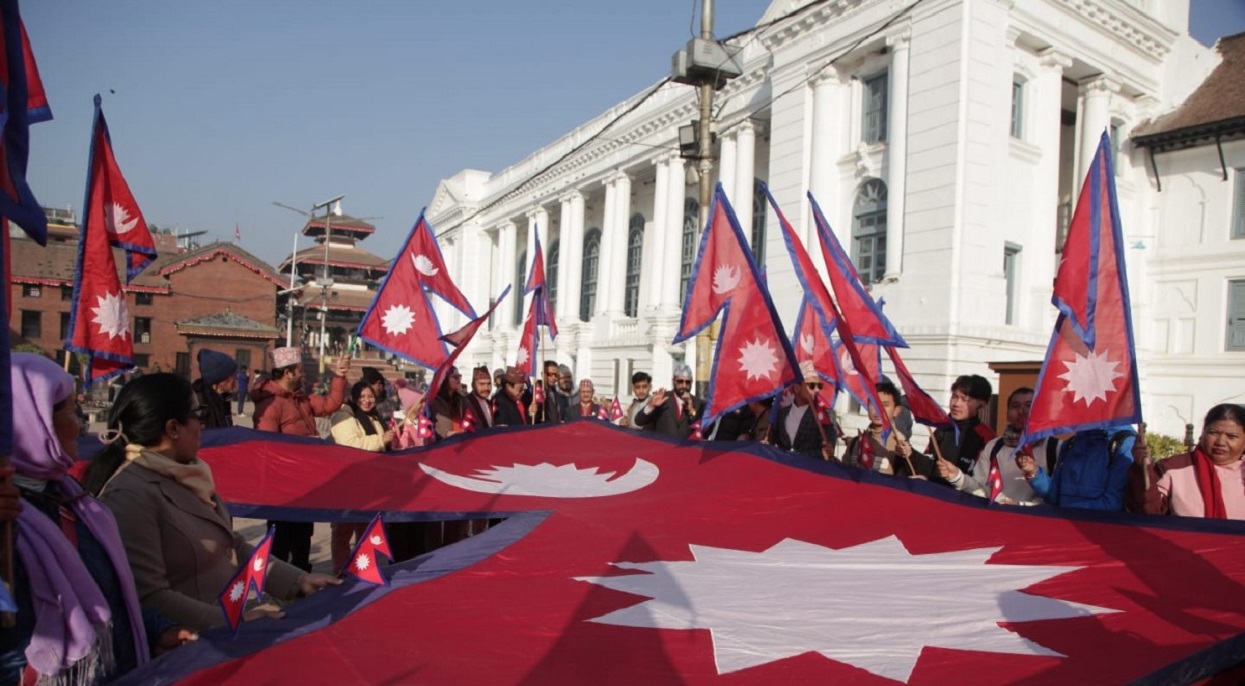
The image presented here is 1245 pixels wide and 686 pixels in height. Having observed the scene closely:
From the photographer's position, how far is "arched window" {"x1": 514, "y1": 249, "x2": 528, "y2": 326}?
43.7 meters

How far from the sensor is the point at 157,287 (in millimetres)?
49375

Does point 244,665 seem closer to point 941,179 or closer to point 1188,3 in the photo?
point 941,179

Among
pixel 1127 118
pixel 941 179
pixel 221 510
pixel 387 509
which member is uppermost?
pixel 1127 118

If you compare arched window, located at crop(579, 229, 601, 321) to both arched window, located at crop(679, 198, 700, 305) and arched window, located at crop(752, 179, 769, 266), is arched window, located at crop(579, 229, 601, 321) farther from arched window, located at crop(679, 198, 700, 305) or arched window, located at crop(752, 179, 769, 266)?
arched window, located at crop(752, 179, 769, 266)

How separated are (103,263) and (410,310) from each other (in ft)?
10.5

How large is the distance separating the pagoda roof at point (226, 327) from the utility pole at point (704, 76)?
137 feet

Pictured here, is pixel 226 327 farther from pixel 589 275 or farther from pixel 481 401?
pixel 481 401

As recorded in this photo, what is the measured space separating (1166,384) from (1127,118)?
7.03 m

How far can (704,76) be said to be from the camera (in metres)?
11.3

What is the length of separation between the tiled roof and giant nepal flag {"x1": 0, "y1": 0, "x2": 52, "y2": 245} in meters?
24.3

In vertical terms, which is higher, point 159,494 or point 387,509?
A: point 159,494

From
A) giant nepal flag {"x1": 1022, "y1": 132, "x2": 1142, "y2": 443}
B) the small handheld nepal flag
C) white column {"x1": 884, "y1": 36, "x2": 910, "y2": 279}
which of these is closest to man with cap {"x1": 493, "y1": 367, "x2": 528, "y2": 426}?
giant nepal flag {"x1": 1022, "y1": 132, "x2": 1142, "y2": 443}

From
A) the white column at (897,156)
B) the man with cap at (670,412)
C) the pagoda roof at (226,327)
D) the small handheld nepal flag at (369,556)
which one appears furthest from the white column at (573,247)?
the small handheld nepal flag at (369,556)

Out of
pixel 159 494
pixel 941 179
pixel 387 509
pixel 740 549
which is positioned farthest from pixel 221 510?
pixel 941 179
